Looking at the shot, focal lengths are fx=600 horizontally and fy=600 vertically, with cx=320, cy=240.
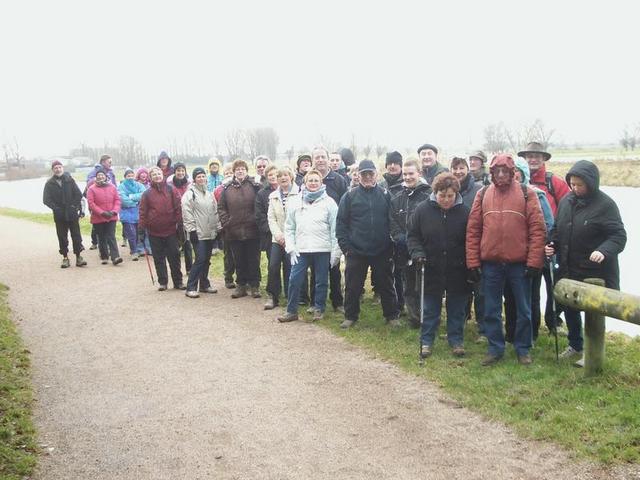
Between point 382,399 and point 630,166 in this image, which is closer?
point 382,399

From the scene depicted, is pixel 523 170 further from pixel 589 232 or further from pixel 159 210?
pixel 159 210

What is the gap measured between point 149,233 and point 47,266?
4.13 metres

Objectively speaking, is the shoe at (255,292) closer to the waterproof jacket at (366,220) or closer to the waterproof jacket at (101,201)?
the waterproof jacket at (366,220)

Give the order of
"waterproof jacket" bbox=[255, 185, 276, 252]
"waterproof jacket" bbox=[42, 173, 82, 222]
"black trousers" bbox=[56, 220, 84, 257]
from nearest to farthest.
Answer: "waterproof jacket" bbox=[255, 185, 276, 252] < "waterproof jacket" bbox=[42, 173, 82, 222] < "black trousers" bbox=[56, 220, 84, 257]

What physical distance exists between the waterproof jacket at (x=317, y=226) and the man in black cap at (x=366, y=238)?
35 centimetres

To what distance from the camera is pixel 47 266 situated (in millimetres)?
12555

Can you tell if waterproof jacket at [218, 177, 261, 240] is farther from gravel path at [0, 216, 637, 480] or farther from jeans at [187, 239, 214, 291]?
gravel path at [0, 216, 637, 480]

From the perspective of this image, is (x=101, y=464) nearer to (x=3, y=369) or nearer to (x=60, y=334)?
(x=3, y=369)

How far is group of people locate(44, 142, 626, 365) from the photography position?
18.5 ft

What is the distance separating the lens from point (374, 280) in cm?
753

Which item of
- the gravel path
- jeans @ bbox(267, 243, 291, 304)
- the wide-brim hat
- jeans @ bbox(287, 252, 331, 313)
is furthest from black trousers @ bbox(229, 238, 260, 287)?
the wide-brim hat

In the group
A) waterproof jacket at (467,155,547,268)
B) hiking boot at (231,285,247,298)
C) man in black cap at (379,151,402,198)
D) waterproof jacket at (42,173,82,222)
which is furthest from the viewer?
waterproof jacket at (42,173,82,222)

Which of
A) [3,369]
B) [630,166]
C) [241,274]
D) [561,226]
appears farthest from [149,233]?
[630,166]

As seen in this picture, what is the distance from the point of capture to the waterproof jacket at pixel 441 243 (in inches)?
243
